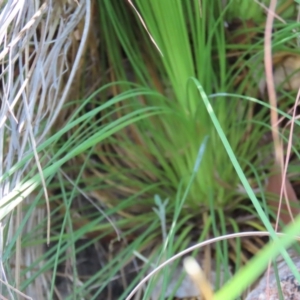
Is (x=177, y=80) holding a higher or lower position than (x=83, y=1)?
lower

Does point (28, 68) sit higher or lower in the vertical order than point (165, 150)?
higher

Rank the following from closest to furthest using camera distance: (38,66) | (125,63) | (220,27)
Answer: (38,66) < (220,27) < (125,63)

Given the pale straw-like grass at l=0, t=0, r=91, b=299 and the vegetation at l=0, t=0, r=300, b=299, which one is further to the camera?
the vegetation at l=0, t=0, r=300, b=299

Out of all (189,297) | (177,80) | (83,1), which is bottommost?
(189,297)

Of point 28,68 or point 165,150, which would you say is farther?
point 165,150

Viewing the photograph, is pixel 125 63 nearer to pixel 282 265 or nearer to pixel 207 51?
pixel 207 51

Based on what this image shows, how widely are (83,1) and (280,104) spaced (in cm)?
38

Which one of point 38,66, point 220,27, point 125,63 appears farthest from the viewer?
point 125,63

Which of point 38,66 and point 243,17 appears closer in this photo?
point 38,66

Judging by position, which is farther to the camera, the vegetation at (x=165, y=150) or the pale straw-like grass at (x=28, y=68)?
the vegetation at (x=165, y=150)

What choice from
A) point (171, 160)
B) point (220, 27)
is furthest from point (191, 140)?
point (220, 27)

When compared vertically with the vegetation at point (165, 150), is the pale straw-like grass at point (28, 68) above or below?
above

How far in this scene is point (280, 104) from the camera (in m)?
0.79

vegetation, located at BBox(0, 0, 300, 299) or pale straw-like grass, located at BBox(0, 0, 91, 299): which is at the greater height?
pale straw-like grass, located at BBox(0, 0, 91, 299)
